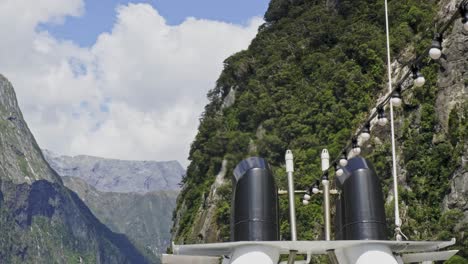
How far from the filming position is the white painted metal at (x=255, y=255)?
6059mm

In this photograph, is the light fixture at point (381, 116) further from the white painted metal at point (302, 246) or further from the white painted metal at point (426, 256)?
the white painted metal at point (302, 246)

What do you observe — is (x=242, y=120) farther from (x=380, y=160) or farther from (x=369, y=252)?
(x=369, y=252)

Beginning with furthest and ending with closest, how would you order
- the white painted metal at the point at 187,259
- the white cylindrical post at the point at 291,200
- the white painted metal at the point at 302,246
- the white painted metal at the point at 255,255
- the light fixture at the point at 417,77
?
the white cylindrical post at the point at 291,200 < the light fixture at the point at 417,77 < the white painted metal at the point at 187,259 < the white painted metal at the point at 302,246 < the white painted metal at the point at 255,255

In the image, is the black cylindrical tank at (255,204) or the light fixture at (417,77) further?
the light fixture at (417,77)

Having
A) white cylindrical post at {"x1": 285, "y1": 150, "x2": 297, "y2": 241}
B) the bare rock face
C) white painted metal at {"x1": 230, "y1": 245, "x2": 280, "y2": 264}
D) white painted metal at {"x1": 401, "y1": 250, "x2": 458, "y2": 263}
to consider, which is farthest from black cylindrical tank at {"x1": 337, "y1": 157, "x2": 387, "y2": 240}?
the bare rock face

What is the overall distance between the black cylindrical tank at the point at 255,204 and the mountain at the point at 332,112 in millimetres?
32821

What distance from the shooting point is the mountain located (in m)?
45.7

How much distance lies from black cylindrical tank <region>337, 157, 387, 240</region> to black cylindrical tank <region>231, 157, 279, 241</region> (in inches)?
29.4

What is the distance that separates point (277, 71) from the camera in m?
71.2

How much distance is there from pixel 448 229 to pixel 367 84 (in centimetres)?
1982

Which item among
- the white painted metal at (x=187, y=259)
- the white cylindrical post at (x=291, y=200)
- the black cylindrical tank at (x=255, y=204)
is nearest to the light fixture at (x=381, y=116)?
the white cylindrical post at (x=291, y=200)

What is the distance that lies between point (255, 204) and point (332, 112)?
53.5 meters

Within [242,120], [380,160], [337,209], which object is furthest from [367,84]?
[337,209]

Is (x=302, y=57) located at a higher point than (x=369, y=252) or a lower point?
higher
